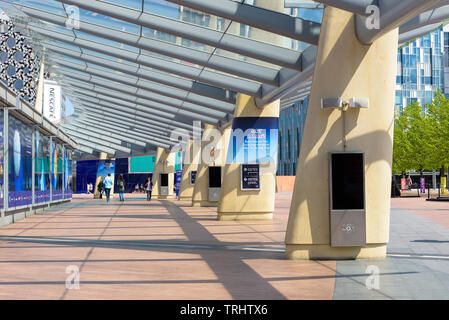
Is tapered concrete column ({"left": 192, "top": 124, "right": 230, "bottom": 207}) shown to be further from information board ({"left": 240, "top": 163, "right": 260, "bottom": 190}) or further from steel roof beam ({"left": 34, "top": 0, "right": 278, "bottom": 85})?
steel roof beam ({"left": 34, "top": 0, "right": 278, "bottom": 85})

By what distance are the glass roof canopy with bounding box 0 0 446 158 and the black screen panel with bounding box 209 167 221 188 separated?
125 inches

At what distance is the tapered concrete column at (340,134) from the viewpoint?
10609 millimetres

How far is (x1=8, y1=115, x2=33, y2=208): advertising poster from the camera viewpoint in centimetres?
1956

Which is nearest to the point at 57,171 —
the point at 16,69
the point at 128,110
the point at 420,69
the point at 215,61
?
the point at 128,110

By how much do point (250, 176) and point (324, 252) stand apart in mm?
10177

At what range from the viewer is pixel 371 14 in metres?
9.16

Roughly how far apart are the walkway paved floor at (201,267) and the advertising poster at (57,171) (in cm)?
Result: 1682

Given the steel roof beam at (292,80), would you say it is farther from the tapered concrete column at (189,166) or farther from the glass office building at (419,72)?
the glass office building at (419,72)

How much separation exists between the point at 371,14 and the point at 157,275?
4.54 m

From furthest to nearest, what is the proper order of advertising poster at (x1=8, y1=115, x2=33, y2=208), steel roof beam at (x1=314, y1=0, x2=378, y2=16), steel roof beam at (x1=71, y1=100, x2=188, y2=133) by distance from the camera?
steel roof beam at (x1=71, y1=100, x2=188, y2=133)
advertising poster at (x1=8, y1=115, x2=33, y2=208)
steel roof beam at (x1=314, y1=0, x2=378, y2=16)

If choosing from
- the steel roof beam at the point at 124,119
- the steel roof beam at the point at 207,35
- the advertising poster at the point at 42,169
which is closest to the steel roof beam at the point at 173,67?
the steel roof beam at the point at 207,35

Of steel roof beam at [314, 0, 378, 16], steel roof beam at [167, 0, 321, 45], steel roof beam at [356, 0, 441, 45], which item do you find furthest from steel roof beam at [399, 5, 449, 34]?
steel roof beam at [314, 0, 378, 16]

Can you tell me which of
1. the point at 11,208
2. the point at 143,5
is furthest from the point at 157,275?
the point at 11,208
